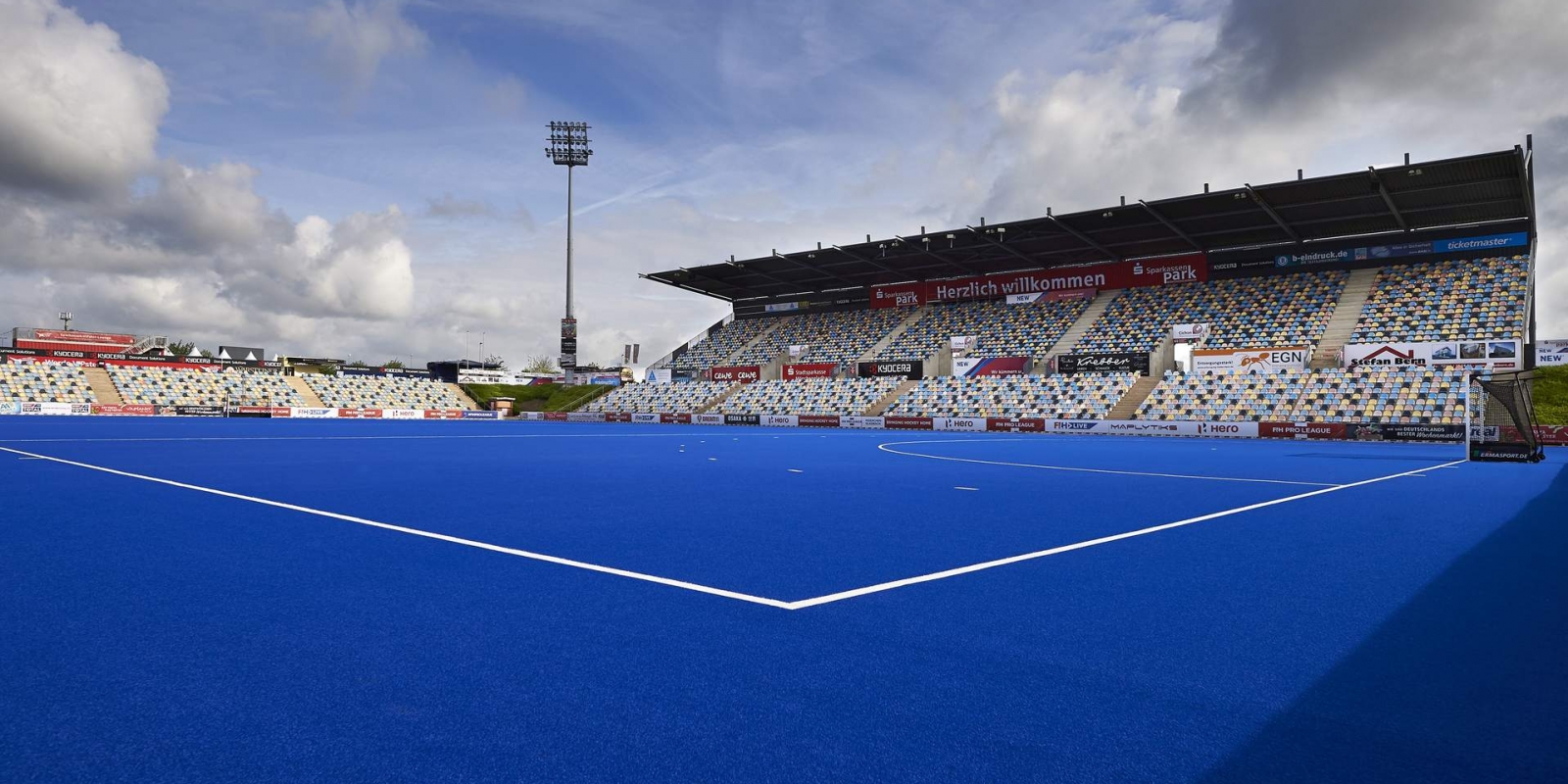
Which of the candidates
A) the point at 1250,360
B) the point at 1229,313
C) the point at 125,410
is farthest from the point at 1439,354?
the point at 125,410

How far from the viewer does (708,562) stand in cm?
650

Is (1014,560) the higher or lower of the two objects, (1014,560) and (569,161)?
the lower

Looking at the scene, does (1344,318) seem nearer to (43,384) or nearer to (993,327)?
(993,327)

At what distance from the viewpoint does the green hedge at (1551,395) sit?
32625 mm

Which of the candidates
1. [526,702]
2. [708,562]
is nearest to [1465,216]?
[708,562]

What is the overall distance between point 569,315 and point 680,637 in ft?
195

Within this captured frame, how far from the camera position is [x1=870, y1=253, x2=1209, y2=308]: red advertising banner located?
49.2 m

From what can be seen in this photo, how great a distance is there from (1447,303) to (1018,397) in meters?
20.8

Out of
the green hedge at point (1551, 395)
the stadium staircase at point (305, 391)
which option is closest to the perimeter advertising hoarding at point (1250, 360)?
the green hedge at point (1551, 395)

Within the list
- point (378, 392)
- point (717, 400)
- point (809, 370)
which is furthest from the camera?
point (378, 392)

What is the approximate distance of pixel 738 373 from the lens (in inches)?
2350

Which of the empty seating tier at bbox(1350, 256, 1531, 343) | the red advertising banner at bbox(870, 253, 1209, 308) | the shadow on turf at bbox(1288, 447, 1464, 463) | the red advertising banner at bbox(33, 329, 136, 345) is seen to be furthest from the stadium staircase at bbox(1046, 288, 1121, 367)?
the red advertising banner at bbox(33, 329, 136, 345)

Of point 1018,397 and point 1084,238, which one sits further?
point 1084,238

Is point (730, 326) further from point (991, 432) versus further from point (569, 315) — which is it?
point (991, 432)
